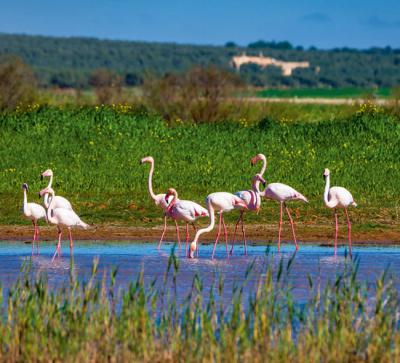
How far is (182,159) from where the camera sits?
27406 mm

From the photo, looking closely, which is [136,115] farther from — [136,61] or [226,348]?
[136,61]

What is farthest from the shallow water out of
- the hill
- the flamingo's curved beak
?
the hill

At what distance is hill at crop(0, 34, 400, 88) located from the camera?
121812 mm

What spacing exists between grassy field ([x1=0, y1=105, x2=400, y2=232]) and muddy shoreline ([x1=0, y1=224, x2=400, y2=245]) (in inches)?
20.5

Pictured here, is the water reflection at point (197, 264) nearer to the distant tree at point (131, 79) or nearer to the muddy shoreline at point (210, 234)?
the muddy shoreline at point (210, 234)

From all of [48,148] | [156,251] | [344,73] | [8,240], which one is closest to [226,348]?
[156,251]

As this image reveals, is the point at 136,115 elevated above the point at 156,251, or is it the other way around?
the point at 136,115

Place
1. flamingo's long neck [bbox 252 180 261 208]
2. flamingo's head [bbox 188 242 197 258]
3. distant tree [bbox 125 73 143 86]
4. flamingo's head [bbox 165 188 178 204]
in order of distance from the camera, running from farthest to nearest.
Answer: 1. distant tree [bbox 125 73 143 86]
2. flamingo's long neck [bbox 252 180 261 208]
3. flamingo's head [bbox 165 188 178 204]
4. flamingo's head [bbox 188 242 197 258]

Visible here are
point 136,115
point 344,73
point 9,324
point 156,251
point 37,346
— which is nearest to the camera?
point 37,346

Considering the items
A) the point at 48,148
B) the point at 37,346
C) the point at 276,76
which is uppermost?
the point at 276,76

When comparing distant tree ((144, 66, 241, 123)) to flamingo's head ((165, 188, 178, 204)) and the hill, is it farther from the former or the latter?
the hill

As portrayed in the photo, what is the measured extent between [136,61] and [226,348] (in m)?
129

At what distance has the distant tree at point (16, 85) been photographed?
120 ft

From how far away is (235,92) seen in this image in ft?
121
